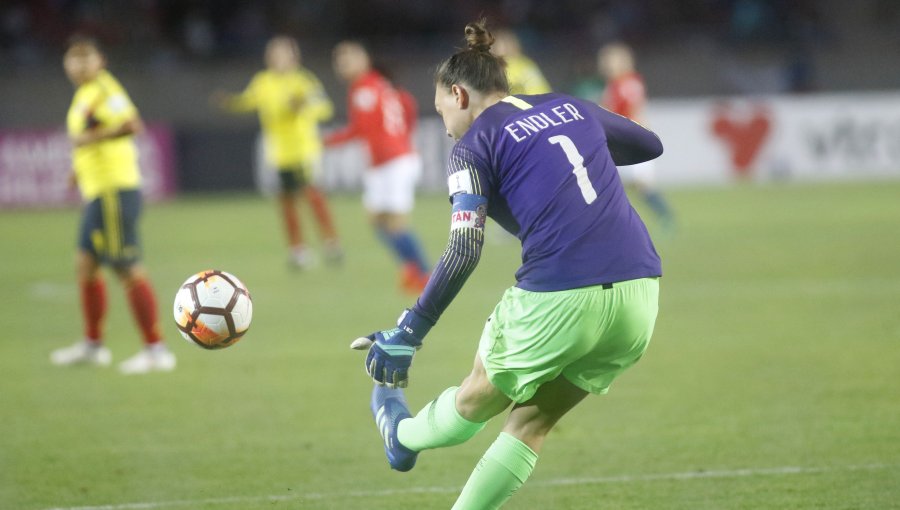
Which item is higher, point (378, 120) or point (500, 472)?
point (378, 120)

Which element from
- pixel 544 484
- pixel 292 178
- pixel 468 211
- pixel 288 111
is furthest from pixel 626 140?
pixel 288 111

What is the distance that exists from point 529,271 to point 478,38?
2.84 ft

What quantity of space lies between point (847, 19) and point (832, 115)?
468cm

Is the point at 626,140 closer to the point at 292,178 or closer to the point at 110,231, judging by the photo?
the point at 110,231

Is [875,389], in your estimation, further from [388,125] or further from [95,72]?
[388,125]

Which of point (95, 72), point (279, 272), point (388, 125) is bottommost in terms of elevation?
point (279, 272)

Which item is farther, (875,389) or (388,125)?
(388,125)

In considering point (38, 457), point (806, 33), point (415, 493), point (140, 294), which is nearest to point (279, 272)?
point (140, 294)

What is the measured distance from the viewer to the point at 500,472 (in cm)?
430

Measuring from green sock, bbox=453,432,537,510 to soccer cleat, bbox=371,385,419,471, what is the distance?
0.34 m

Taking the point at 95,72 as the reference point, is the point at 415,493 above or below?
below

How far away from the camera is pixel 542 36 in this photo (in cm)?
2834

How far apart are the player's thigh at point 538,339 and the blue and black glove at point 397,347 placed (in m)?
0.25

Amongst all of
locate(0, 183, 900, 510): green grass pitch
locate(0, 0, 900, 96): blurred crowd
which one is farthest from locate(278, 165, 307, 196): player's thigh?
locate(0, 0, 900, 96): blurred crowd
